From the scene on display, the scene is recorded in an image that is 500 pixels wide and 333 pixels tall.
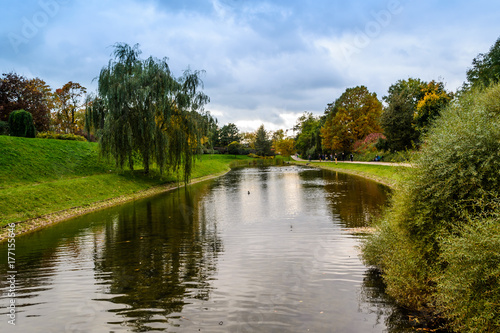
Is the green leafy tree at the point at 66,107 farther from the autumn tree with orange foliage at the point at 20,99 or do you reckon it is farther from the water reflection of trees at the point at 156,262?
the water reflection of trees at the point at 156,262

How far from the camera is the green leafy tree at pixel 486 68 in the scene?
1357 inches

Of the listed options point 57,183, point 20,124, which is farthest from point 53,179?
point 20,124

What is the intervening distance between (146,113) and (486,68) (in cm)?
3995

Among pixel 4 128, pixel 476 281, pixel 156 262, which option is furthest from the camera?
pixel 4 128

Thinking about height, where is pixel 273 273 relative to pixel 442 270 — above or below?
below

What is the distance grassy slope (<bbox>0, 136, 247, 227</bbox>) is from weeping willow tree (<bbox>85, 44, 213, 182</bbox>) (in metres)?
2.21

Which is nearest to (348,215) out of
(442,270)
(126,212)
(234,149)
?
(442,270)

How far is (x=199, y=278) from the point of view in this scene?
805cm

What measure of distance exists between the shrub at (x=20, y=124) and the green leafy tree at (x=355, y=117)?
162 feet

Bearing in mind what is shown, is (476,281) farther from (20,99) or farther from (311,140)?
(311,140)

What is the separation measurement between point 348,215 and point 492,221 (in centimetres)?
1129

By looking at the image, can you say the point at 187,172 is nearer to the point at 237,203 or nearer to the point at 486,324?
the point at 237,203

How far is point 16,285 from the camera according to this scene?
7.83 m

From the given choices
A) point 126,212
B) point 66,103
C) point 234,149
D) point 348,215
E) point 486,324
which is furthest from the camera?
point 234,149
